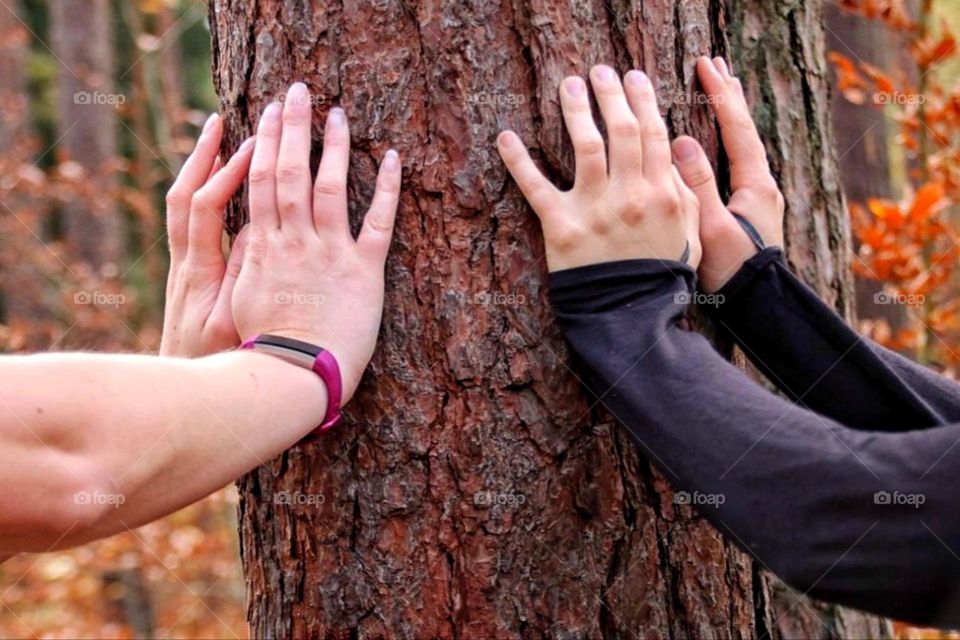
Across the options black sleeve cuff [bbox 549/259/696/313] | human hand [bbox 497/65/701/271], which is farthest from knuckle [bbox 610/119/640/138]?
black sleeve cuff [bbox 549/259/696/313]

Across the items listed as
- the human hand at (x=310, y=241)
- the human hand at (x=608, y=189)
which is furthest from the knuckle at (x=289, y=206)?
the human hand at (x=608, y=189)

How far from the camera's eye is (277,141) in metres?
1.76

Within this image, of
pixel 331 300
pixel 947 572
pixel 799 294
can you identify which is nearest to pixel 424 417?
pixel 331 300

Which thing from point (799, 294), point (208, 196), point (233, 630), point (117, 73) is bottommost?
point (233, 630)

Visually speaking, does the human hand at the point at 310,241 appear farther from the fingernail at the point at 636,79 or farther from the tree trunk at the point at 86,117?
the tree trunk at the point at 86,117

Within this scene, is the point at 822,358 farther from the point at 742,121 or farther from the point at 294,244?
the point at 294,244

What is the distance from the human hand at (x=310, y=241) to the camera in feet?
5.49

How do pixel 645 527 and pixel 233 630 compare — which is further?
pixel 233 630

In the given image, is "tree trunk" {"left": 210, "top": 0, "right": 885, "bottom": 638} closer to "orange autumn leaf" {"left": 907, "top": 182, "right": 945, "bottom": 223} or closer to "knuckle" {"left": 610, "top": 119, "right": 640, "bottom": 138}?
"knuckle" {"left": 610, "top": 119, "right": 640, "bottom": 138}

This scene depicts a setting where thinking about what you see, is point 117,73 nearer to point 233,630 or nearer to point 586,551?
point 233,630

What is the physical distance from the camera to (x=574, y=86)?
1.74 m

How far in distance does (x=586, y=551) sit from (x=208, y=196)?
0.97 m

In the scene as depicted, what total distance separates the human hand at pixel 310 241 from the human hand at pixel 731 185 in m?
0.57

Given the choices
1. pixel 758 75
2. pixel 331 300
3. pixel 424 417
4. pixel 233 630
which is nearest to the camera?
pixel 331 300
